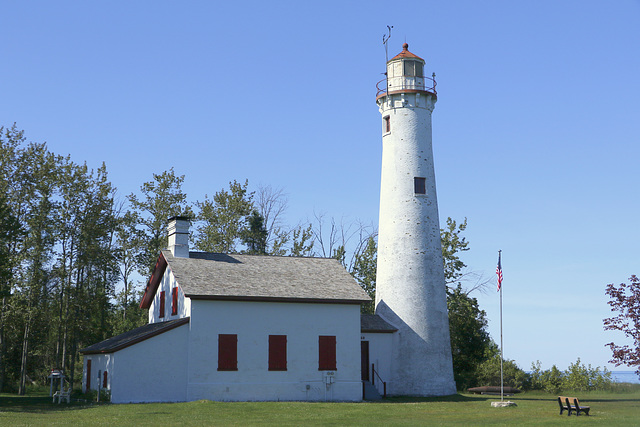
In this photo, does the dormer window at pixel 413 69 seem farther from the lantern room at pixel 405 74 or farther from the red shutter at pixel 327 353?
the red shutter at pixel 327 353

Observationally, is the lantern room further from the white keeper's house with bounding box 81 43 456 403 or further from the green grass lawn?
the green grass lawn

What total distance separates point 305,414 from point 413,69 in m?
17.1

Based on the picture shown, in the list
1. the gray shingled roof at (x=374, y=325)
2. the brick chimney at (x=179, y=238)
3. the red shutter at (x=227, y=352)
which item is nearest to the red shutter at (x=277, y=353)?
the red shutter at (x=227, y=352)

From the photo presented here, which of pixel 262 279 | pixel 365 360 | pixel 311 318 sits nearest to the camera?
pixel 311 318

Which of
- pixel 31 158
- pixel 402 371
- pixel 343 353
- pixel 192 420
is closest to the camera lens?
pixel 192 420

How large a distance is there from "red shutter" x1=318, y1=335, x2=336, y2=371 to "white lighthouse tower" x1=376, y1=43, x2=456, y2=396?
11.8 ft

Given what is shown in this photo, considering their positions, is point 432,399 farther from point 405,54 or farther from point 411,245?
point 405,54

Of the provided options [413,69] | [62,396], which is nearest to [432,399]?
[62,396]

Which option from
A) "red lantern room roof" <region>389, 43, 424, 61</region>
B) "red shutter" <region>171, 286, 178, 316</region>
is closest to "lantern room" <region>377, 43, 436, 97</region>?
"red lantern room roof" <region>389, 43, 424, 61</region>

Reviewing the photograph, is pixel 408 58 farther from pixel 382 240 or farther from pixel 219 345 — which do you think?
pixel 219 345

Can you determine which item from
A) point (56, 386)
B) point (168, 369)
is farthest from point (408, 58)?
point (56, 386)

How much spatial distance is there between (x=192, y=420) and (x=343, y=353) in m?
10.1

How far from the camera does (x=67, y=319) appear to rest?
35094 millimetres

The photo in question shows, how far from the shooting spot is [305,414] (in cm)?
2092
